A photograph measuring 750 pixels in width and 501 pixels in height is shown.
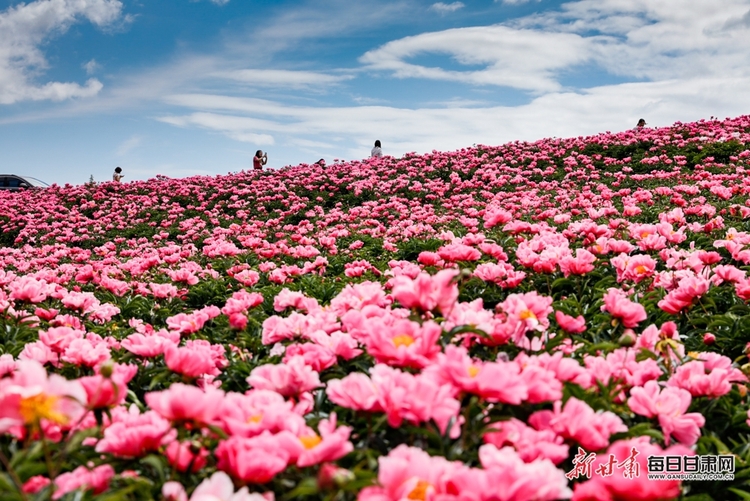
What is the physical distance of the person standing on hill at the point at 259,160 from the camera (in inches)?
933

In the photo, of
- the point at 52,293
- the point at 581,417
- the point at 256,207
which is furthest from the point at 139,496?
the point at 256,207

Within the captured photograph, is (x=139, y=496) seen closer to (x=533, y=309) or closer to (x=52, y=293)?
(x=533, y=309)

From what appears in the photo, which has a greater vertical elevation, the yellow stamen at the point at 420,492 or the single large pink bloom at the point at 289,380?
the single large pink bloom at the point at 289,380

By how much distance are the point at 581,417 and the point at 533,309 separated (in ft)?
2.16

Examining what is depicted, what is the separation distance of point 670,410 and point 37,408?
2.02m

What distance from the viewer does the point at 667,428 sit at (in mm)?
1844

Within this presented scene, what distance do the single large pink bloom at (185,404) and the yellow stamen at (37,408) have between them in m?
0.24

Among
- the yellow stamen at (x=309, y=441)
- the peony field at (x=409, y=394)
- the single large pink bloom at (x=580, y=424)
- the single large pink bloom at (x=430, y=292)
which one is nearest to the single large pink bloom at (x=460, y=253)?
the peony field at (x=409, y=394)

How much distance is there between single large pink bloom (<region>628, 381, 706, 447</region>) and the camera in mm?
1838

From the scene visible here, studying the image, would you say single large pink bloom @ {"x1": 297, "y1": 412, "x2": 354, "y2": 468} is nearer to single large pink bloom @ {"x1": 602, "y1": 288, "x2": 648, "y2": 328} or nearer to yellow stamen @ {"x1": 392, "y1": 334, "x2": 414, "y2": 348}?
yellow stamen @ {"x1": 392, "y1": 334, "x2": 414, "y2": 348}

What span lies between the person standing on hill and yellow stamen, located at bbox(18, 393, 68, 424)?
2289cm

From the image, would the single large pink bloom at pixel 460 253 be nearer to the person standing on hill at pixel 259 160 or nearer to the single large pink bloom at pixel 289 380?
the single large pink bloom at pixel 289 380

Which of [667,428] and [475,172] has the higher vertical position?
[475,172]

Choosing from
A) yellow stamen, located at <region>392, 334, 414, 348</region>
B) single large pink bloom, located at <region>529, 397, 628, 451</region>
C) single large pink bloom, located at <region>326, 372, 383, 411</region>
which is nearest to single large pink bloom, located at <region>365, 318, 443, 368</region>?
yellow stamen, located at <region>392, 334, 414, 348</region>
